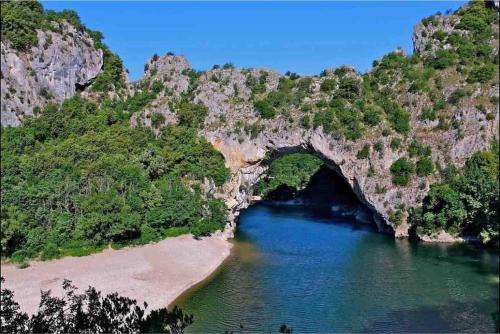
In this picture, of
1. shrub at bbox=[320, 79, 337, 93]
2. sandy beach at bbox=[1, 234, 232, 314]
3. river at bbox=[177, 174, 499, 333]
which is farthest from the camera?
shrub at bbox=[320, 79, 337, 93]

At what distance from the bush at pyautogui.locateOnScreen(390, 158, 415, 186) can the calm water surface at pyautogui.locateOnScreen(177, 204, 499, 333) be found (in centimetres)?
642

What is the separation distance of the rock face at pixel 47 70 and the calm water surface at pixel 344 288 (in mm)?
32022

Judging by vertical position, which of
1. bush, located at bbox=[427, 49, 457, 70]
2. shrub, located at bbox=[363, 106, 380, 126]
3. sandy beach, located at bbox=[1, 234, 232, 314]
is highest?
bush, located at bbox=[427, 49, 457, 70]

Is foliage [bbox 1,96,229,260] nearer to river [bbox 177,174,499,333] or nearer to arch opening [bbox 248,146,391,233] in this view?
river [bbox 177,174,499,333]

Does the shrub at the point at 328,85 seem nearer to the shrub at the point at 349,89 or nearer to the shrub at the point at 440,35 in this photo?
the shrub at the point at 349,89

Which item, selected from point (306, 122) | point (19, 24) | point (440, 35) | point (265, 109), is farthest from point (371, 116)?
point (19, 24)

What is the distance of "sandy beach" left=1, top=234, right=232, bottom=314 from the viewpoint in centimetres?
3073

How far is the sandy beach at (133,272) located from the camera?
3073 cm

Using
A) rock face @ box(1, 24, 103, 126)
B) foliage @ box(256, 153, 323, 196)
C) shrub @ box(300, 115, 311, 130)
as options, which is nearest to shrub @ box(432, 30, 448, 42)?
shrub @ box(300, 115, 311, 130)

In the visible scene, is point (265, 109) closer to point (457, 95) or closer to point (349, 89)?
point (349, 89)

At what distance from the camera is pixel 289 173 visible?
84.1m

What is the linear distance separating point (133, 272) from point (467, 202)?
104ft

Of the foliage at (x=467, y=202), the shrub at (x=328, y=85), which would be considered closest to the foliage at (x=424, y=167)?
the foliage at (x=467, y=202)

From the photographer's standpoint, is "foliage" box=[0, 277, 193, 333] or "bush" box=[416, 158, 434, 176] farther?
"bush" box=[416, 158, 434, 176]
